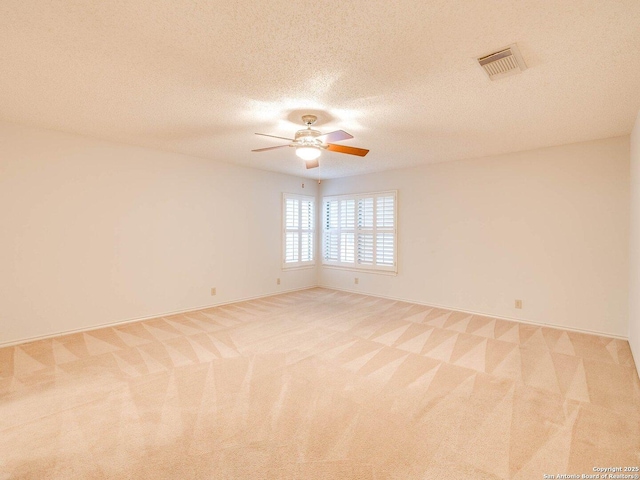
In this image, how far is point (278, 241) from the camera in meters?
6.50

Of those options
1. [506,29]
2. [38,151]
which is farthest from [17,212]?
[506,29]

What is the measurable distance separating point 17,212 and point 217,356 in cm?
297

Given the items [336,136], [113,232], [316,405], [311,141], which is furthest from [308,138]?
[113,232]

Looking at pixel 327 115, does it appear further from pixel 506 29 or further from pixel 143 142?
pixel 143 142

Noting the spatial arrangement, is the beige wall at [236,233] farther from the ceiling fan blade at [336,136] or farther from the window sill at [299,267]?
the ceiling fan blade at [336,136]

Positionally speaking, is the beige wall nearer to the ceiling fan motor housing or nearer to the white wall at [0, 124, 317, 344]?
the white wall at [0, 124, 317, 344]

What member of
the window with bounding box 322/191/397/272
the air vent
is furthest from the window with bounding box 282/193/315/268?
the air vent

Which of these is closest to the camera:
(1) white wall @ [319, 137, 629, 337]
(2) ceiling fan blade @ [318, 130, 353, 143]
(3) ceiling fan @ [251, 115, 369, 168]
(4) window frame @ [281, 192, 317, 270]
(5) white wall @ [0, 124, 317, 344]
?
(2) ceiling fan blade @ [318, 130, 353, 143]

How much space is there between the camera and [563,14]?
1.70 meters

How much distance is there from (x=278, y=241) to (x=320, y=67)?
14.9ft

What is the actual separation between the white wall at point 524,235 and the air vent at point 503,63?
2.81 meters

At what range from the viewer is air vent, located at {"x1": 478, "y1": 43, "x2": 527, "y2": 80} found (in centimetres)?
204

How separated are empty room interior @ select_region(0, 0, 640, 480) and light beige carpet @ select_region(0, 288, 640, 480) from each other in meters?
0.02

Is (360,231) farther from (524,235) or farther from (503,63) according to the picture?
(503,63)
